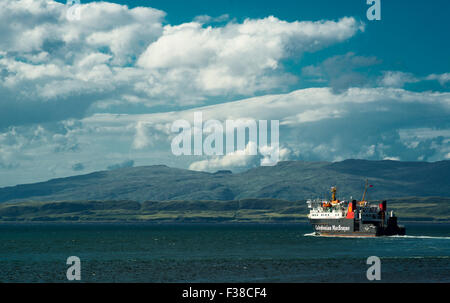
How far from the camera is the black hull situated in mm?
180375

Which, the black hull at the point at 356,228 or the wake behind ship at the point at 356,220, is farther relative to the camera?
the wake behind ship at the point at 356,220

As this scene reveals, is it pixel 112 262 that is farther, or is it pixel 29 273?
pixel 112 262

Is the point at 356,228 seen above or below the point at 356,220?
below

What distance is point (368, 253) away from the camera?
124 metres

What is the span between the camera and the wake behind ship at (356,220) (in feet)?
593

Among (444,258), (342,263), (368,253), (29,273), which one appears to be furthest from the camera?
(368,253)

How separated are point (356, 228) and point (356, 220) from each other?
2549mm

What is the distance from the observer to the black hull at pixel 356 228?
7101 inches

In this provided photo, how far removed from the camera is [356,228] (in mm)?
182875

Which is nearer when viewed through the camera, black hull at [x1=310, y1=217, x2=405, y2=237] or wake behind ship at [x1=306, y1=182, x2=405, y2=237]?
black hull at [x1=310, y1=217, x2=405, y2=237]
